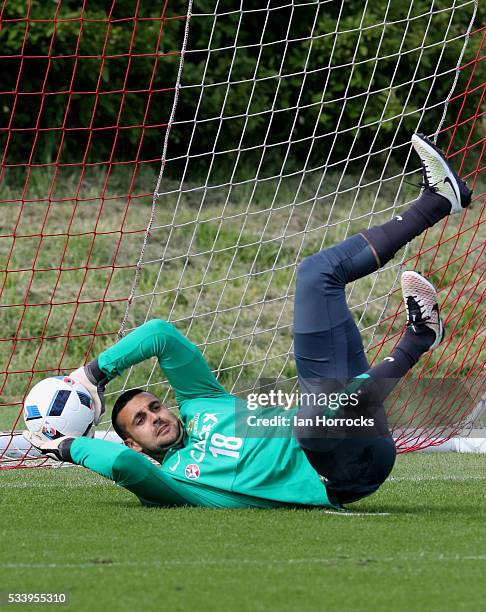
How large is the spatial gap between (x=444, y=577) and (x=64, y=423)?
195cm

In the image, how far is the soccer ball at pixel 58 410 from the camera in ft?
16.3

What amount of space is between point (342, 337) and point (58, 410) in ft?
4.08

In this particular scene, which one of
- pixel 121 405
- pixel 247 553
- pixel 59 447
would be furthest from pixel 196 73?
pixel 247 553

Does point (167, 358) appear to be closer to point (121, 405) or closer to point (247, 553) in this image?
point (121, 405)

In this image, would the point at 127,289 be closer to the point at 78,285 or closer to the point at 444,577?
the point at 78,285

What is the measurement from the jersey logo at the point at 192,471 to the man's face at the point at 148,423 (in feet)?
0.45

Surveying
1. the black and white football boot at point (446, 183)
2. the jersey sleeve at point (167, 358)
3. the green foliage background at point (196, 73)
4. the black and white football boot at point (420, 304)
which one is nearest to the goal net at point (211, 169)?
the green foliage background at point (196, 73)

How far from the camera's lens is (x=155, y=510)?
4859mm

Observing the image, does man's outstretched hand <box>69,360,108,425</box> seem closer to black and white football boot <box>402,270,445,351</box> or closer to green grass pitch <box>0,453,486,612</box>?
green grass pitch <box>0,453,486,612</box>

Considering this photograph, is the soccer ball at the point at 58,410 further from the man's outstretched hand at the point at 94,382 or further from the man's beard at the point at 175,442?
the man's beard at the point at 175,442

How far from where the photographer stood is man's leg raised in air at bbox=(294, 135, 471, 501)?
15.0ft

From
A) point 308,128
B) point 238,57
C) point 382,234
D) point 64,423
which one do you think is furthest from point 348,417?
point 238,57

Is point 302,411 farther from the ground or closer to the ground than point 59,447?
farther from the ground

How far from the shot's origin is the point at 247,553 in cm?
398
